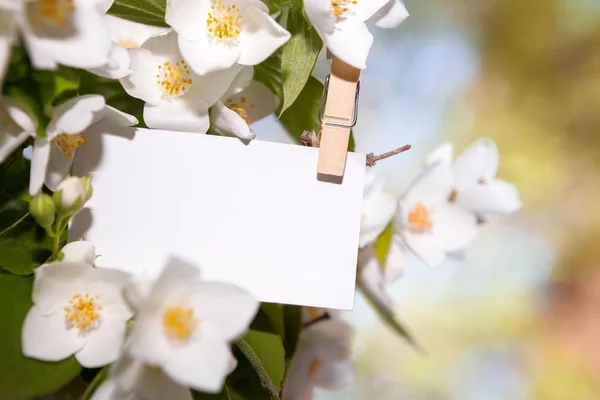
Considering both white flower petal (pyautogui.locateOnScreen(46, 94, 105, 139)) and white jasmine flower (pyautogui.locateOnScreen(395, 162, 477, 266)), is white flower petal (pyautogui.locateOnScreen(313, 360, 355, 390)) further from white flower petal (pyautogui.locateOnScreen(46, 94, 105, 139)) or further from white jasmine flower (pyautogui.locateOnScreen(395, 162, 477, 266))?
white flower petal (pyautogui.locateOnScreen(46, 94, 105, 139))

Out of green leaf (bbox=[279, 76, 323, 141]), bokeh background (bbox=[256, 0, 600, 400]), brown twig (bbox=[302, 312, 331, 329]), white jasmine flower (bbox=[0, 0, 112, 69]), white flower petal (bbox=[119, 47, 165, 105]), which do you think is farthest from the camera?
bokeh background (bbox=[256, 0, 600, 400])

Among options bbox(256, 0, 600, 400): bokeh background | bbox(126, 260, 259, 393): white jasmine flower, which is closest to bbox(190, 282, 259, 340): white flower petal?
bbox(126, 260, 259, 393): white jasmine flower

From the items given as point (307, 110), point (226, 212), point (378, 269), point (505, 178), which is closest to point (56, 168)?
point (226, 212)

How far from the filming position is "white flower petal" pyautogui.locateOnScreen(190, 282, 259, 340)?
14.1 inches

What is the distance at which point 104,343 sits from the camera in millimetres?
396

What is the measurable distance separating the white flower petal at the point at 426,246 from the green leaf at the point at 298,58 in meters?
0.22

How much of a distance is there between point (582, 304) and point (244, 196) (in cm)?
93

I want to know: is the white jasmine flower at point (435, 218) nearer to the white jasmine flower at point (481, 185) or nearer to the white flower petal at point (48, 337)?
the white jasmine flower at point (481, 185)

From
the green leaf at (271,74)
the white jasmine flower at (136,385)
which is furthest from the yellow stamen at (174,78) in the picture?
the white jasmine flower at (136,385)

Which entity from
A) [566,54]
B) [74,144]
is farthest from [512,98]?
[74,144]

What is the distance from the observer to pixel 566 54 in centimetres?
115

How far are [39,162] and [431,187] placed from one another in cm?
39

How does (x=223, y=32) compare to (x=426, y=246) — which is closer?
(x=223, y=32)

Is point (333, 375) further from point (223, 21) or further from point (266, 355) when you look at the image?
point (223, 21)
